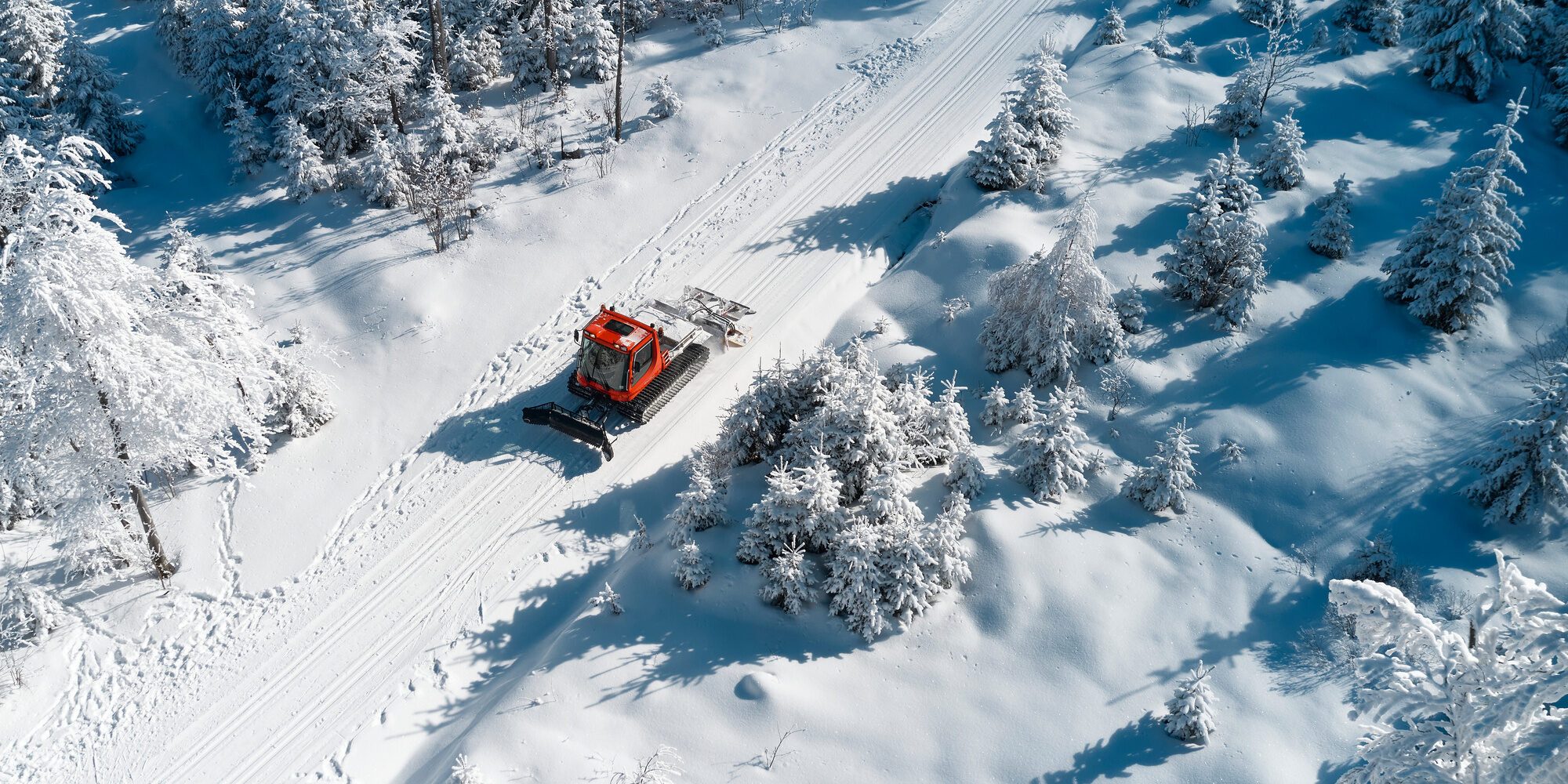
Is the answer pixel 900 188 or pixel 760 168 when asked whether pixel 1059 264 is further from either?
pixel 760 168

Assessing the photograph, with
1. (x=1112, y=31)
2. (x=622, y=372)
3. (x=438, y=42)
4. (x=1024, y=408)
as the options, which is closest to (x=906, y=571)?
(x=1024, y=408)

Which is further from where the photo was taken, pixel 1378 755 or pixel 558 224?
pixel 558 224

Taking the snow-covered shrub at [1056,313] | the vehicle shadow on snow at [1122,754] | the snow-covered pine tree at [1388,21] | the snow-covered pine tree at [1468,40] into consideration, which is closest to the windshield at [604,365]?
the snow-covered shrub at [1056,313]

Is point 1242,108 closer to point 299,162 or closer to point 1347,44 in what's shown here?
point 1347,44

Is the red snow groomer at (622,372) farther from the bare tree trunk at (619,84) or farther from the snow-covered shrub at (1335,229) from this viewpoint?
the snow-covered shrub at (1335,229)

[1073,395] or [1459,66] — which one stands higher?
[1459,66]

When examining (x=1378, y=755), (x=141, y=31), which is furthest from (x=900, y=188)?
(x=141, y=31)

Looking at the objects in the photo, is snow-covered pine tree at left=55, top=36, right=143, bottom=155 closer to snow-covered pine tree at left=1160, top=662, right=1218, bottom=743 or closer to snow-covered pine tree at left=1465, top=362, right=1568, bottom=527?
snow-covered pine tree at left=1160, top=662, right=1218, bottom=743
